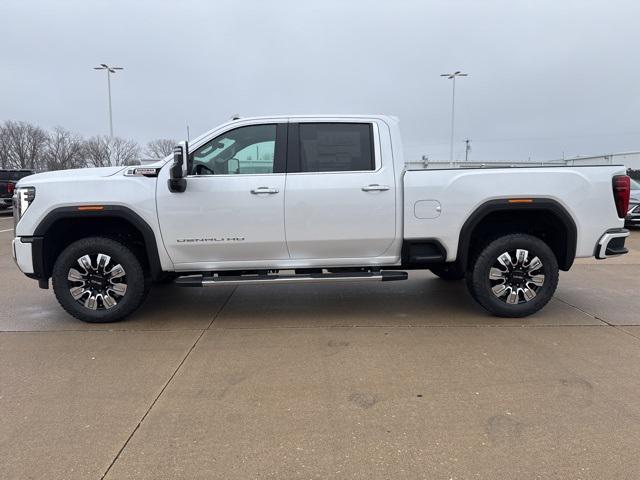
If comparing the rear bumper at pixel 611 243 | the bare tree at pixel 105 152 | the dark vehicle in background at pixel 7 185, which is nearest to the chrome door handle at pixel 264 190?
the rear bumper at pixel 611 243

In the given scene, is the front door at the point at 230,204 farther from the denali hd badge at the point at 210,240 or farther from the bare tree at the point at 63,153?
the bare tree at the point at 63,153

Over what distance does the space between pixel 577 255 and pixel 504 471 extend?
313cm

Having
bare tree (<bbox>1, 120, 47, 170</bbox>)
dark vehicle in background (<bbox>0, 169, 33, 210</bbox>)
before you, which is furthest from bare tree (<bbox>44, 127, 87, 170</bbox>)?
dark vehicle in background (<bbox>0, 169, 33, 210</bbox>)

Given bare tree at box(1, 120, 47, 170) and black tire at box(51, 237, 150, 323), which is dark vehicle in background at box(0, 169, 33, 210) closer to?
black tire at box(51, 237, 150, 323)

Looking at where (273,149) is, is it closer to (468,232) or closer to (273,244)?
(273,244)

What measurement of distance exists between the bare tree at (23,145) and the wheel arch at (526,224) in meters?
70.6

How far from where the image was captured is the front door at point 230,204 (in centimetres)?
459

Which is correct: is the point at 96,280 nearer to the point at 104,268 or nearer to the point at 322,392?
the point at 104,268

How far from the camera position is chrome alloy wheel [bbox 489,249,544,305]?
4.83m

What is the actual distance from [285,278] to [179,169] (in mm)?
1465

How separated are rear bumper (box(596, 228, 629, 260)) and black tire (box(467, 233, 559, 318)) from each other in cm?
44

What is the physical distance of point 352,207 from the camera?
15.3 feet

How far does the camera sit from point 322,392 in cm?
333

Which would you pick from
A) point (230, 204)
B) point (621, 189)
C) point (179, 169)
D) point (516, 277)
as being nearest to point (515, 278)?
point (516, 277)
